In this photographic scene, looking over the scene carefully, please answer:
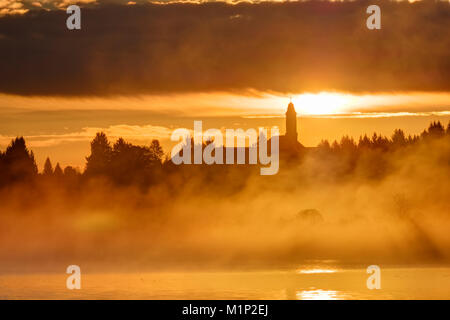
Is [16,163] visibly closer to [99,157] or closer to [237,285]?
[99,157]

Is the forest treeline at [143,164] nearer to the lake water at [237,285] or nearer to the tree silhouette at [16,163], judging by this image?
the tree silhouette at [16,163]

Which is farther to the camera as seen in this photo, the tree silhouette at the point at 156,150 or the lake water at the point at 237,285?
the tree silhouette at the point at 156,150

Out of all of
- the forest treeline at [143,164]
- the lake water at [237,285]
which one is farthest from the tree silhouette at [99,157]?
the lake water at [237,285]

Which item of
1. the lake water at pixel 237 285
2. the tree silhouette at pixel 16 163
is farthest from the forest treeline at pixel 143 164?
the lake water at pixel 237 285

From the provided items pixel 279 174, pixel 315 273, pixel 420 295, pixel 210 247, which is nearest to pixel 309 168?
pixel 279 174

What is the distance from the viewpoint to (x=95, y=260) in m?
84.1

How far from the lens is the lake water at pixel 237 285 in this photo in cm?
5012

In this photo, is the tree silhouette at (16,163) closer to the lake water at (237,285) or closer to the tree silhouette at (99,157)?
the tree silhouette at (99,157)

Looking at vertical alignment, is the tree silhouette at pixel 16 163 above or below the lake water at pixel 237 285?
above

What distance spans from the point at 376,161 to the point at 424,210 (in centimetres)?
3055

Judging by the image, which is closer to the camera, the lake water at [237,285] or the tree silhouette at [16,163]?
the lake water at [237,285]
